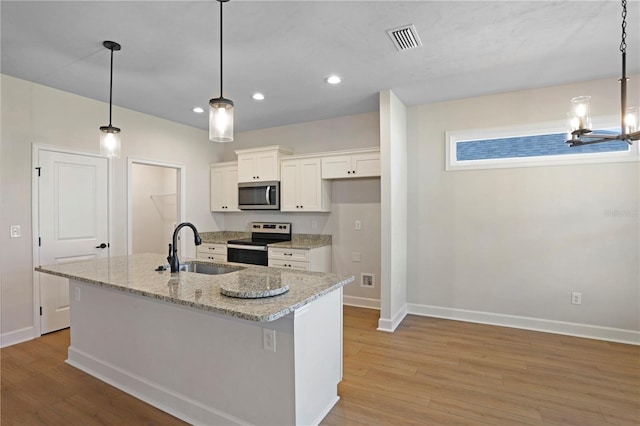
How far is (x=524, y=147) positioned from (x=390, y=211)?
171 cm

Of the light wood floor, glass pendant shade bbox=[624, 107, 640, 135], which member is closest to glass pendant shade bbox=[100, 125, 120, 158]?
the light wood floor

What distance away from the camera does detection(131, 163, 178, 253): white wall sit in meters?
6.21

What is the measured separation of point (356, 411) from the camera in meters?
2.19

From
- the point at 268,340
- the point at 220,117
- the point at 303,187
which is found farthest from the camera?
the point at 303,187

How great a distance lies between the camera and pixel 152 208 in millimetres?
6352

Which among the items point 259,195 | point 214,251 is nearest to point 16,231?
point 214,251

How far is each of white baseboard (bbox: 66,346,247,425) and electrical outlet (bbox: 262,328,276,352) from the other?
51 centimetres

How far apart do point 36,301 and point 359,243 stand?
12.5 feet

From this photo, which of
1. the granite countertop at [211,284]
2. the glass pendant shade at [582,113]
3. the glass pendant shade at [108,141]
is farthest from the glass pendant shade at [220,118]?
the glass pendant shade at [582,113]

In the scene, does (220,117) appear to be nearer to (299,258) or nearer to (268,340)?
(268,340)

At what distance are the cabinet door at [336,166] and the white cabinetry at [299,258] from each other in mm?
1031

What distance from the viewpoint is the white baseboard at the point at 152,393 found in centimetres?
202

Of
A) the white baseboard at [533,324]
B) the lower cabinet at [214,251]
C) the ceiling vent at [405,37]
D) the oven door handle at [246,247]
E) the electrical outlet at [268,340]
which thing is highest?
the ceiling vent at [405,37]

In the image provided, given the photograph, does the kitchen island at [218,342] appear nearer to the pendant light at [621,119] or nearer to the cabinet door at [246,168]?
the pendant light at [621,119]
